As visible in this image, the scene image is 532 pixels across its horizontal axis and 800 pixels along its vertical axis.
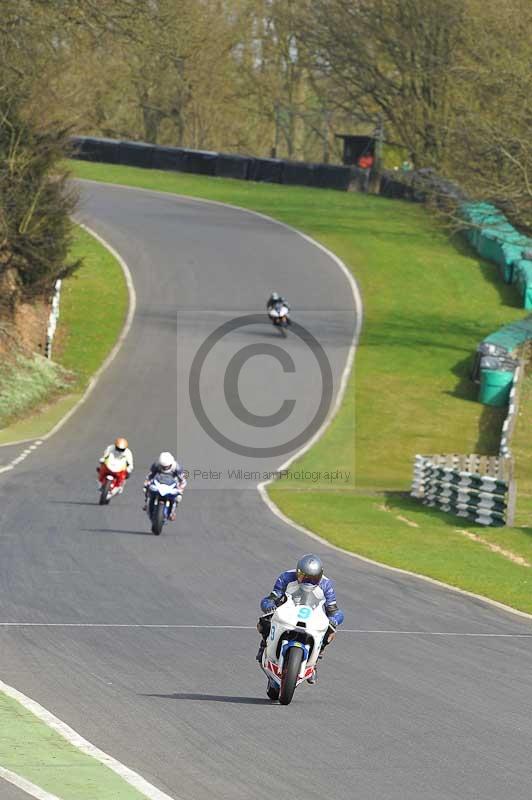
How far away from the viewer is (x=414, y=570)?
2097 centimetres

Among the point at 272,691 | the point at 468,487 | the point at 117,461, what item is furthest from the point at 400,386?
the point at 272,691

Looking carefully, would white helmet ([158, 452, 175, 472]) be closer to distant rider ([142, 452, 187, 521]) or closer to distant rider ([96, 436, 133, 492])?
distant rider ([142, 452, 187, 521])

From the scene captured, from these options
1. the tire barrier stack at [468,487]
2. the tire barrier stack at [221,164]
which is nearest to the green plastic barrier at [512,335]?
the tire barrier stack at [468,487]

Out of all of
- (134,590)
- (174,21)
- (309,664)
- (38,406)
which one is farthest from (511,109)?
(309,664)

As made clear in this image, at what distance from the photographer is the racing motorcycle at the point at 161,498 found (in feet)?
72.1

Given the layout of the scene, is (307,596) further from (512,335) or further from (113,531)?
(512,335)

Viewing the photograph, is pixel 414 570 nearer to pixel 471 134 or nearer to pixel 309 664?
pixel 309 664

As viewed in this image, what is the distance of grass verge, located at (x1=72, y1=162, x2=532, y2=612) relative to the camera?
23.6 m

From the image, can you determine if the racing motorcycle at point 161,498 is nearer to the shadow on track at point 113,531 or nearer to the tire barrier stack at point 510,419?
the shadow on track at point 113,531

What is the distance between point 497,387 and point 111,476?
1844 cm

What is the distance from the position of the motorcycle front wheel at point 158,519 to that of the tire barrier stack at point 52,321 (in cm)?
2167

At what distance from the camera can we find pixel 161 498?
22.1 m

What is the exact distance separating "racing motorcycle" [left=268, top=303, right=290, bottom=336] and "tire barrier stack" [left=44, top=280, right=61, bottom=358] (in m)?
6.97

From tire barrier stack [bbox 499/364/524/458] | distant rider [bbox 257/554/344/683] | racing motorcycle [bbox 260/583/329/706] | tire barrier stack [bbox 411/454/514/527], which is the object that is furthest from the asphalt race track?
tire barrier stack [bbox 499/364/524/458]
